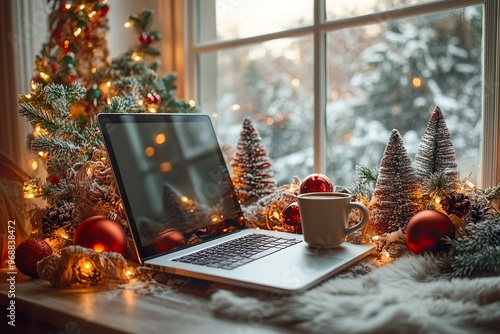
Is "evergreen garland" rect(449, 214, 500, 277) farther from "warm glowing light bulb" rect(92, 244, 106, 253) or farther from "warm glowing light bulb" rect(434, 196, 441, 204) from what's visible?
"warm glowing light bulb" rect(92, 244, 106, 253)

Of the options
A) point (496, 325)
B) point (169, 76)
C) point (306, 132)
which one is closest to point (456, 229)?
point (496, 325)

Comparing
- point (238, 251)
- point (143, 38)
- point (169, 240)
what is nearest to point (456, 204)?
point (238, 251)

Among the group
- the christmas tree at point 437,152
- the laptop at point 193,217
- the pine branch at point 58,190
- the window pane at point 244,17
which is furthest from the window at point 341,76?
the pine branch at point 58,190

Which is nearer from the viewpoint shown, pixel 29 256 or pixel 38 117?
pixel 29 256

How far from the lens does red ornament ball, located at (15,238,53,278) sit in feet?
2.54

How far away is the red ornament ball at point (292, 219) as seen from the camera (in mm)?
943

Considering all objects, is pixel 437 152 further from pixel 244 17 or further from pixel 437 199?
pixel 244 17

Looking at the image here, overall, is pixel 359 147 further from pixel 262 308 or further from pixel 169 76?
pixel 262 308

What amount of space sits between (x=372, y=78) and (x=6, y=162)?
158 centimetres

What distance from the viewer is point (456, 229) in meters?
0.82

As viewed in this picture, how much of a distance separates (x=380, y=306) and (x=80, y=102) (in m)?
0.92

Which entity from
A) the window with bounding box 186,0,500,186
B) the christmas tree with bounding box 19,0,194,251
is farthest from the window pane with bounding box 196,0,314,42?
the christmas tree with bounding box 19,0,194,251

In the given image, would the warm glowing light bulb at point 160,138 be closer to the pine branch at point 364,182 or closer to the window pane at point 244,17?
the pine branch at point 364,182

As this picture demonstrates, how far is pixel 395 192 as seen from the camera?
0.89 metres
